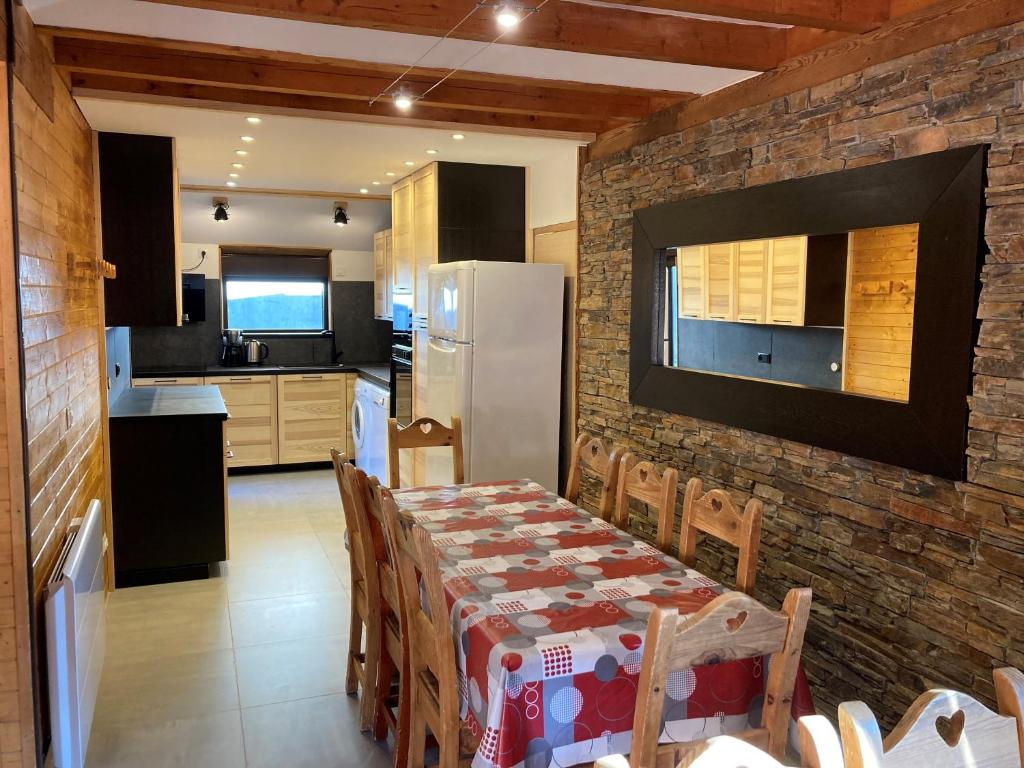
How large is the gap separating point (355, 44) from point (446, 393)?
2.21 m

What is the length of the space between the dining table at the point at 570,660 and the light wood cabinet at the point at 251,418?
4.81 meters

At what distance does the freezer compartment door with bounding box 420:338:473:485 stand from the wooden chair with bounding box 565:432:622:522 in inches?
42.1

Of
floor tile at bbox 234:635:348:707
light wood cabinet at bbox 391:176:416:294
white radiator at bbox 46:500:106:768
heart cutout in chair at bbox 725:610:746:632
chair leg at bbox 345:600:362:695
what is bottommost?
floor tile at bbox 234:635:348:707

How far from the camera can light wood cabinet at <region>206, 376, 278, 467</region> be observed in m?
6.75

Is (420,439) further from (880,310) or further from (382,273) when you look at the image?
(382,273)

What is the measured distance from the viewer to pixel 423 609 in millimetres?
2283

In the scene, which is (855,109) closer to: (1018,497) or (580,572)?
(1018,497)

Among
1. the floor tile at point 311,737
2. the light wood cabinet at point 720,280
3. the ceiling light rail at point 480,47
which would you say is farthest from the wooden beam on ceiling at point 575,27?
the floor tile at point 311,737

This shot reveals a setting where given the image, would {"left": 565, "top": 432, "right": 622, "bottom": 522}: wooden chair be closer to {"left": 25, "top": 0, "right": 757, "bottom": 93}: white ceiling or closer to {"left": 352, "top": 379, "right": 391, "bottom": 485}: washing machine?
{"left": 25, "top": 0, "right": 757, "bottom": 93}: white ceiling

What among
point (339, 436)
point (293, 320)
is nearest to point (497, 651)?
point (339, 436)

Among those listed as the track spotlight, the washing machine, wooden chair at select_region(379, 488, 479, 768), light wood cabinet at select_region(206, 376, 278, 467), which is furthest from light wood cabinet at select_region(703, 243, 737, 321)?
light wood cabinet at select_region(206, 376, 278, 467)

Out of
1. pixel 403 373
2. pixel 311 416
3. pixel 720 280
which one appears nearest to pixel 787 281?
pixel 720 280

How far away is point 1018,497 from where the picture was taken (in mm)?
2086

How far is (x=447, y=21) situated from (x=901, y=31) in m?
1.35
